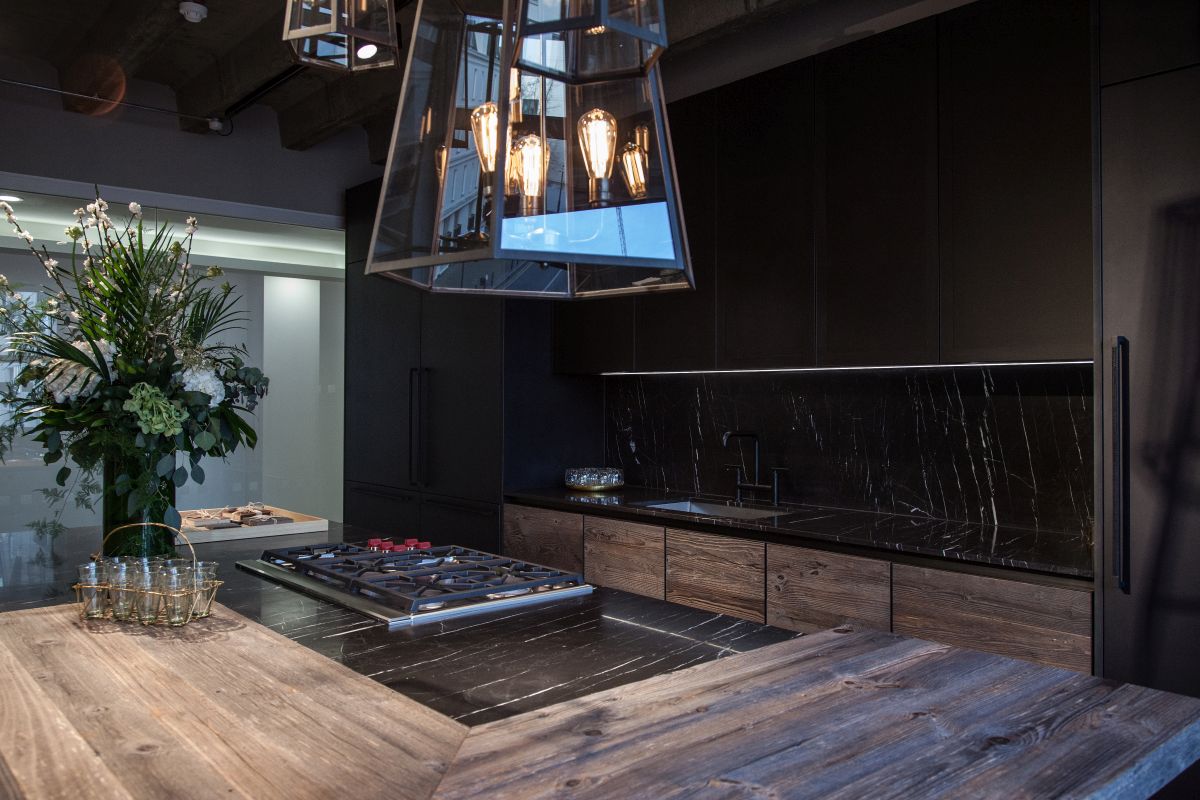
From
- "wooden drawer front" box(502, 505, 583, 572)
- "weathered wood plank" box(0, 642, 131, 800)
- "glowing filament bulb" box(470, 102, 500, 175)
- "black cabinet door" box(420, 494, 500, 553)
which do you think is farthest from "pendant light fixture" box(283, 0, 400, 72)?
"black cabinet door" box(420, 494, 500, 553)

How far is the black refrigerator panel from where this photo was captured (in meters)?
2.09

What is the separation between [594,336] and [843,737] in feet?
10.3

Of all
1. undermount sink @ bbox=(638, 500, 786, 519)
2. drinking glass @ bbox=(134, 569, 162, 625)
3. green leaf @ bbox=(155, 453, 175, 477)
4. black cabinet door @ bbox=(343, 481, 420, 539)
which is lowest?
black cabinet door @ bbox=(343, 481, 420, 539)

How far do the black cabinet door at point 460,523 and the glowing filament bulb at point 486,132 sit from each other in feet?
9.48

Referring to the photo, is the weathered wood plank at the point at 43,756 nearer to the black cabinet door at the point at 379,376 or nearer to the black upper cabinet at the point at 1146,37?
the black upper cabinet at the point at 1146,37

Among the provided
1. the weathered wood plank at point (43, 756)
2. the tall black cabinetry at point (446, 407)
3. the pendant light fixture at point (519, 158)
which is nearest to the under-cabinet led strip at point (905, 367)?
the tall black cabinetry at point (446, 407)

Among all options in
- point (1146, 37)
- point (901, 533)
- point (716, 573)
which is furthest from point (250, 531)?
point (1146, 37)

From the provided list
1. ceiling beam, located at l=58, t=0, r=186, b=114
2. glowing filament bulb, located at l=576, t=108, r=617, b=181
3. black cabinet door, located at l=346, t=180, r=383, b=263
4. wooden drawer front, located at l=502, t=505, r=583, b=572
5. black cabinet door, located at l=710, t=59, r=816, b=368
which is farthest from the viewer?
black cabinet door, located at l=346, t=180, r=383, b=263

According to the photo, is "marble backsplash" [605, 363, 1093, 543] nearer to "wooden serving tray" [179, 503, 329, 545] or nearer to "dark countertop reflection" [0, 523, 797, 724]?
"dark countertop reflection" [0, 523, 797, 724]

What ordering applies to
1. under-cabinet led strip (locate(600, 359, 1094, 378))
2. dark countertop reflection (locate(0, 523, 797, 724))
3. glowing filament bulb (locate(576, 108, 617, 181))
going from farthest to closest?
1. under-cabinet led strip (locate(600, 359, 1094, 378))
2. glowing filament bulb (locate(576, 108, 617, 181))
3. dark countertop reflection (locate(0, 523, 797, 724))

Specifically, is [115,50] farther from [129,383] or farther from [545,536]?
[545,536]

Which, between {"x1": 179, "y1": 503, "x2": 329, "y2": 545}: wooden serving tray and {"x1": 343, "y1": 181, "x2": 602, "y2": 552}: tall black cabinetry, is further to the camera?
{"x1": 343, "y1": 181, "x2": 602, "y2": 552}: tall black cabinetry

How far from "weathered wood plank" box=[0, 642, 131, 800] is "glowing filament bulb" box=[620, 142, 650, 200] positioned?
1.09 metres

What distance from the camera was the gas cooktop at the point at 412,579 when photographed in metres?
1.85
